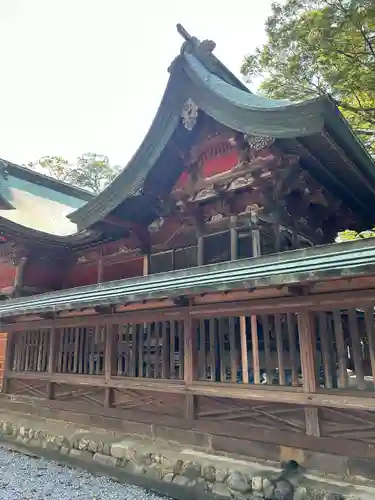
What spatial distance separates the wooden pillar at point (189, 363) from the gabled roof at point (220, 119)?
2752 mm

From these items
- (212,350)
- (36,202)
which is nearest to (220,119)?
(212,350)

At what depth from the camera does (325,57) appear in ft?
34.2

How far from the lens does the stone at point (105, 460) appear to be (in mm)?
5262

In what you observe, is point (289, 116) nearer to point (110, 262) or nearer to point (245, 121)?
point (245, 121)

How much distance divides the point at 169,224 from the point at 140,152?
151cm

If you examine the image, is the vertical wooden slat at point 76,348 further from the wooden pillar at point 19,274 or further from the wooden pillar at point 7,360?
the wooden pillar at point 19,274

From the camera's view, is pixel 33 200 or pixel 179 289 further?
pixel 33 200

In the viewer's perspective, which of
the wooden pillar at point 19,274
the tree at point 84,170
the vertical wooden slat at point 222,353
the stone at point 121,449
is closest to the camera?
the vertical wooden slat at point 222,353

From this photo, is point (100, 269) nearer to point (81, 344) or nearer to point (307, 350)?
point (81, 344)

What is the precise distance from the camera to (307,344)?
13.4 feet

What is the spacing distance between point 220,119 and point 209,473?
4662 mm

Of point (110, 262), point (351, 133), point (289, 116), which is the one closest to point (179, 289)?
point (289, 116)

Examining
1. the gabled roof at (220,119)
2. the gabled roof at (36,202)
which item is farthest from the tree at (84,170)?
the gabled roof at (220,119)

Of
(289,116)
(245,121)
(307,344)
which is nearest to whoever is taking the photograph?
(307,344)
